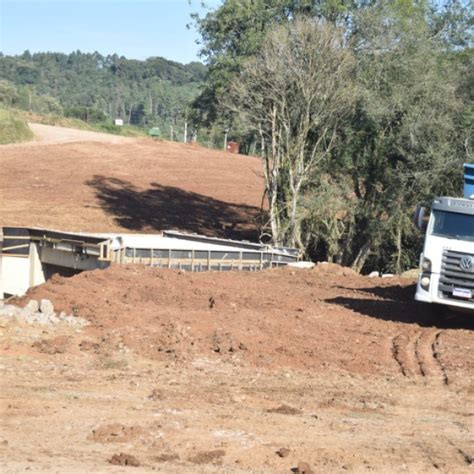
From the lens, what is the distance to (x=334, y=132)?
31.7 metres

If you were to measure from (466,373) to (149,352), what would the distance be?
494 centimetres

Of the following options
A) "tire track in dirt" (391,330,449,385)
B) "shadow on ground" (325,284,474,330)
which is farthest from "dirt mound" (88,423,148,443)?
"shadow on ground" (325,284,474,330)

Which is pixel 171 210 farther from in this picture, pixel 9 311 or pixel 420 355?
pixel 420 355

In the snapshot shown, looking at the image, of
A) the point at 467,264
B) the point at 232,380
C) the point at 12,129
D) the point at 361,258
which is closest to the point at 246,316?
the point at 232,380

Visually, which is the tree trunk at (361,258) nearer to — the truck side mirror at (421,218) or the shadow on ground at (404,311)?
the shadow on ground at (404,311)

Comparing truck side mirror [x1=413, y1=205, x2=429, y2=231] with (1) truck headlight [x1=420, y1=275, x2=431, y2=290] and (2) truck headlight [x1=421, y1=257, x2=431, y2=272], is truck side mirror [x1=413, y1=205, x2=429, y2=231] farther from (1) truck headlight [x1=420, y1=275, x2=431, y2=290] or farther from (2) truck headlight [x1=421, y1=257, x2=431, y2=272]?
(1) truck headlight [x1=420, y1=275, x2=431, y2=290]

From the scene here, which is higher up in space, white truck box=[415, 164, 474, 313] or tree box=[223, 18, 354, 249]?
tree box=[223, 18, 354, 249]

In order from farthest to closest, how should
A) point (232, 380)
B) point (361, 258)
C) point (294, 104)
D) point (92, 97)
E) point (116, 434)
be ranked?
point (92, 97) < point (294, 104) < point (361, 258) < point (232, 380) < point (116, 434)

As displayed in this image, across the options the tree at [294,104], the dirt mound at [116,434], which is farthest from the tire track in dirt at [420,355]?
the tree at [294,104]

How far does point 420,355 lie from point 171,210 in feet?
110

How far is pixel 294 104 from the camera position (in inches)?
1272

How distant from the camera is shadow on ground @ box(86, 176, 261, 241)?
1700 inches

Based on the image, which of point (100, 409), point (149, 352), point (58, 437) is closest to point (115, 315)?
point (149, 352)

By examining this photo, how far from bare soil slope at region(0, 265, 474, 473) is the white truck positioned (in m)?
0.69
